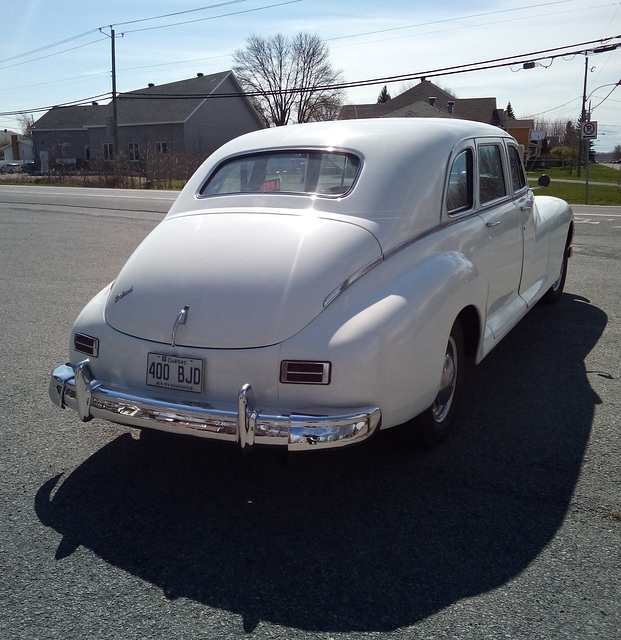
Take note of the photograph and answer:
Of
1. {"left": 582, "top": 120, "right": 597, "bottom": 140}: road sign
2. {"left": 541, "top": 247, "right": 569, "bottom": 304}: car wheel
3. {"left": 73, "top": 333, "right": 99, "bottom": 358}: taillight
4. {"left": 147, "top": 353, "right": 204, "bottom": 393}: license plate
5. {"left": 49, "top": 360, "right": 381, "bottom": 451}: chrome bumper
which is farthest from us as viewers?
{"left": 582, "top": 120, "right": 597, "bottom": 140}: road sign

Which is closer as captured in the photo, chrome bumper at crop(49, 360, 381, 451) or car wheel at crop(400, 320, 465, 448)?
chrome bumper at crop(49, 360, 381, 451)

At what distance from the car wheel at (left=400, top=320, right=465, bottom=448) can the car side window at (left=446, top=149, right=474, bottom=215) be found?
2.52 ft

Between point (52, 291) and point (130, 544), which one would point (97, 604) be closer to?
point (130, 544)

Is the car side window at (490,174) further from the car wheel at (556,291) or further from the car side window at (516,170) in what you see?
the car wheel at (556,291)

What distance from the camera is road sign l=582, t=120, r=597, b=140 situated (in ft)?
63.8

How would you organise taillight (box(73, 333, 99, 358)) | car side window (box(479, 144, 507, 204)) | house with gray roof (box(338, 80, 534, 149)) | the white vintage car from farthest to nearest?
house with gray roof (box(338, 80, 534, 149)) → car side window (box(479, 144, 507, 204)) → taillight (box(73, 333, 99, 358)) → the white vintage car

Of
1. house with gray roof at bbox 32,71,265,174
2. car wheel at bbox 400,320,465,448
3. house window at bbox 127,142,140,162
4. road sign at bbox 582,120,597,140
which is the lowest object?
car wheel at bbox 400,320,465,448

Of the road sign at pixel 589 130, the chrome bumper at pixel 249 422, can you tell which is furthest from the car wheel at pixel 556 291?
the road sign at pixel 589 130

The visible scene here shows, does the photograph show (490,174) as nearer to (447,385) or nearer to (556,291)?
(447,385)

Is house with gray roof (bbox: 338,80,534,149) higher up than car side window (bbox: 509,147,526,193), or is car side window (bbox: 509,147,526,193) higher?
house with gray roof (bbox: 338,80,534,149)

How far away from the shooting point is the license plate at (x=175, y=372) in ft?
10.7

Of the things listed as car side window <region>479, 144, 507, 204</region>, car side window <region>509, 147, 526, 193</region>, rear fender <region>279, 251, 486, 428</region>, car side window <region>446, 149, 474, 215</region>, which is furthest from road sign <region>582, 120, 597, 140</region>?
rear fender <region>279, 251, 486, 428</region>

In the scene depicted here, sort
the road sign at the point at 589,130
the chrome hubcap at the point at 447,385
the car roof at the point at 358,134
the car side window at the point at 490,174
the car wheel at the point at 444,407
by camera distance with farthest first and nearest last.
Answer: the road sign at the point at 589,130
the car side window at the point at 490,174
the car roof at the point at 358,134
the chrome hubcap at the point at 447,385
the car wheel at the point at 444,407

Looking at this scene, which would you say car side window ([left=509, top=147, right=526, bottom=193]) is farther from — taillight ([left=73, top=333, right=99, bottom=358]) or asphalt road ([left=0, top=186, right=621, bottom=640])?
taillight ([left=73, top=333, right=99, bottom=358])
